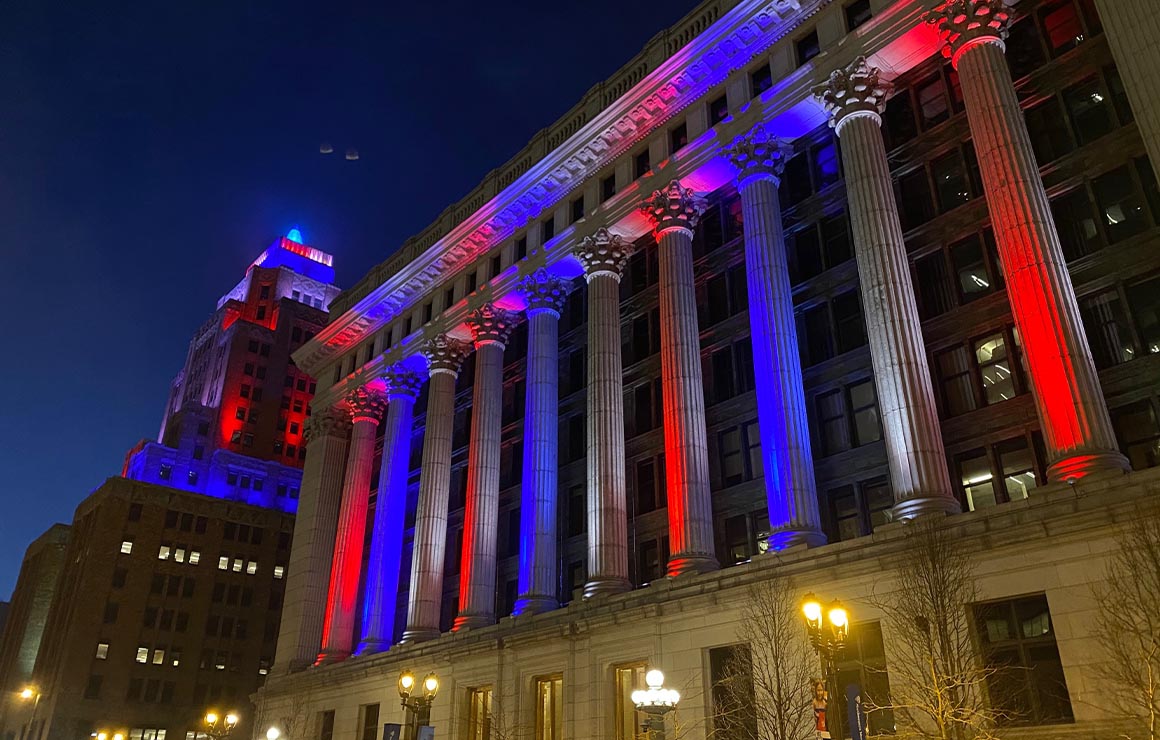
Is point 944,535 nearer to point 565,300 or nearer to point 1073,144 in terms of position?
point 1073,144

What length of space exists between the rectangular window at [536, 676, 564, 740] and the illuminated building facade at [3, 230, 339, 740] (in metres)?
61.3

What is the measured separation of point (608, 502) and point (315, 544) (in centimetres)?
Answer: 2984

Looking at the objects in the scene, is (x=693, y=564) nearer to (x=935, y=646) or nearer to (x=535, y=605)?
(x=535, y=605)

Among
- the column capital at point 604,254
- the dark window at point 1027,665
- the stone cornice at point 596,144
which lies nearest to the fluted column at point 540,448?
the column capital at point 604,254

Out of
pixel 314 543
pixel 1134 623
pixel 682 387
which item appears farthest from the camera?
pixel 314 543

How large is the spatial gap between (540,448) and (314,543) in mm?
24343

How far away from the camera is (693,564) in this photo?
108 feet

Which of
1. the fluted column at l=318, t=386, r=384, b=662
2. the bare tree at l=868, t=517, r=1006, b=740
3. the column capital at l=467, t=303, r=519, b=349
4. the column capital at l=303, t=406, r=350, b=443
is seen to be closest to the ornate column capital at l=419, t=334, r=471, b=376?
the column capital at l=467, t=303, r=519, b=349

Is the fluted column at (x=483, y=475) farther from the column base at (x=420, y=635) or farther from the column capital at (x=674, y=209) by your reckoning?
the column capital at (x=674, y=209)

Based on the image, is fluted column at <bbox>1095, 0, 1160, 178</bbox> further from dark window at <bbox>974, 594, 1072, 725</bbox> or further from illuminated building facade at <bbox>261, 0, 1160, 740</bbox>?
dark window at <bbox>974, 594, 1072, 725</bbox>

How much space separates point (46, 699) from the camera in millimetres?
95062

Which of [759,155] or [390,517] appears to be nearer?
[759,155]

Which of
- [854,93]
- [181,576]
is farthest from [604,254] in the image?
[181,576]

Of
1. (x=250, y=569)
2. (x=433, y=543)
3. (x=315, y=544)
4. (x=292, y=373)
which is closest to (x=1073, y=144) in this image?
(x=433, y=543)
